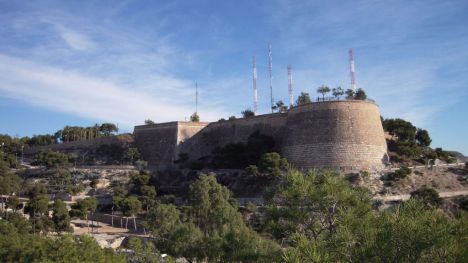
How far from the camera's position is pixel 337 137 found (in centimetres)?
3322

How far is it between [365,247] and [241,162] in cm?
3003

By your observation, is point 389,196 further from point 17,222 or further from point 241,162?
point 17,222

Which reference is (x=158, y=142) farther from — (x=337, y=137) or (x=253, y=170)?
(x=337, y=137)

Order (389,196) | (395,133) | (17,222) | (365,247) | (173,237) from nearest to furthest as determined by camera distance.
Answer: (365,247) < (173,237) < (17,222) < (389,196) < (395,133)

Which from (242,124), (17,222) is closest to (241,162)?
(242,124)

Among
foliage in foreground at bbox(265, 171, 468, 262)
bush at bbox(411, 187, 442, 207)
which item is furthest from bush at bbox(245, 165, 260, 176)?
foliage in foreground at bbox(265, 171, 468, 262)

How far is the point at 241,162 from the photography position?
38.1m

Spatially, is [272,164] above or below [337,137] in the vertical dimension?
below

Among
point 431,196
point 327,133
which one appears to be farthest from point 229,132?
point 431,196

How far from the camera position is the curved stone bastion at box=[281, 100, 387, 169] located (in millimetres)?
32500

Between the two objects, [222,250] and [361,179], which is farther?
[361,179]

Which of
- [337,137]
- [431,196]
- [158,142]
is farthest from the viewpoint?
[158,142]

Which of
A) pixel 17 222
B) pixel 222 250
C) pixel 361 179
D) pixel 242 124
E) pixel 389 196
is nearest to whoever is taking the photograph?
pixel 222 250

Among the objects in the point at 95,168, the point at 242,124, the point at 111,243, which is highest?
the point at 242,124
